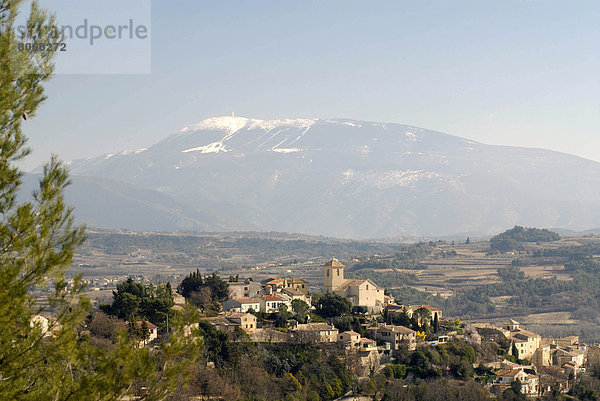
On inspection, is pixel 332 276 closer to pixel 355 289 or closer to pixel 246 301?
pixel 355 289

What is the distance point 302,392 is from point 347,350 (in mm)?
6080

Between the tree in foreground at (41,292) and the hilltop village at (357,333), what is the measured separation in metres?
26.6

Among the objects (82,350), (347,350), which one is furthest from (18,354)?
(347,350)

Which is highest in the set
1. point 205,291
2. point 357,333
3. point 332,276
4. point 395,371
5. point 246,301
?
point 332,276

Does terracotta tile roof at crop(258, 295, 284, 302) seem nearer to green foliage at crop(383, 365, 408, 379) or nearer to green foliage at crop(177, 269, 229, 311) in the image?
green foliage at crop(177, 269, 229, 311)

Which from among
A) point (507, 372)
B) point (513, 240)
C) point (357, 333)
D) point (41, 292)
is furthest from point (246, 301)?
point (513, 240)

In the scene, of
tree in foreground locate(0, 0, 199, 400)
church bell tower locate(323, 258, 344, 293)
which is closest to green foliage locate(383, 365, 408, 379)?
church bell tower locate(323, 258, 344, 293)

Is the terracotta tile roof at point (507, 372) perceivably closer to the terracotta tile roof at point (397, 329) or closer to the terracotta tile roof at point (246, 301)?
the terracotta tile roof at point (397, 329)

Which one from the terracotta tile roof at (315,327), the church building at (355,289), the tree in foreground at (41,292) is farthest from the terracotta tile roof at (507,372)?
the tree in foreground at (41,292)

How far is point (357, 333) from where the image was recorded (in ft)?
165

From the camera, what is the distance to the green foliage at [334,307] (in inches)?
2170

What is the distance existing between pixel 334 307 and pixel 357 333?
4.97 metres

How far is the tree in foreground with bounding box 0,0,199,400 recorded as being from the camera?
43.3 ft

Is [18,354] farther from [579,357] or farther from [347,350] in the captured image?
[579,357]
